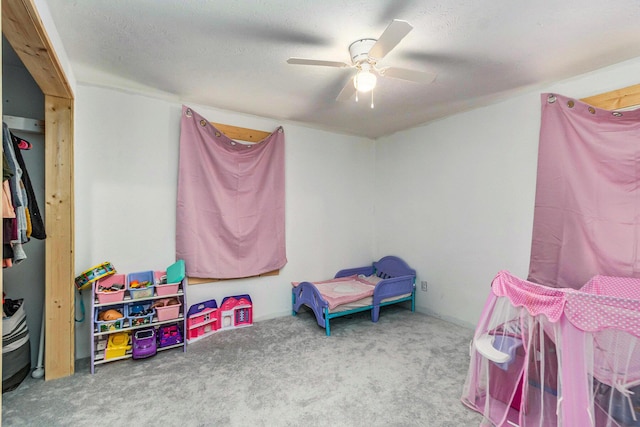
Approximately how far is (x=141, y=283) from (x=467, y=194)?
3.35 meters

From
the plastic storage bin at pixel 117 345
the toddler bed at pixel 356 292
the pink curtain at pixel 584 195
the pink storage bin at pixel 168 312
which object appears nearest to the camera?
the pink curtain at pixel 584 195

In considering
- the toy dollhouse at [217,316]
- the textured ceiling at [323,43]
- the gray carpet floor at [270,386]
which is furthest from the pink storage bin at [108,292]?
the textured ceiling at [323,43]

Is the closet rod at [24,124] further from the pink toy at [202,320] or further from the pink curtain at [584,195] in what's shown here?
the pink curtain at [584,195]

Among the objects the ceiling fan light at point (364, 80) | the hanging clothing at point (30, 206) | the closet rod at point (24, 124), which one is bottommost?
the hanging clothing at point (30, 206)

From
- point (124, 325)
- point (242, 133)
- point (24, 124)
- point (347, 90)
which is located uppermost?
point (347, 90)

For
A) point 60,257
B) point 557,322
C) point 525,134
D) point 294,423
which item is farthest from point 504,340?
point 60,257

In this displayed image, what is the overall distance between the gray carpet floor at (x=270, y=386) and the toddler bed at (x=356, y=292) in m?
0.29

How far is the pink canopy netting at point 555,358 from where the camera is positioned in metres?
1.53

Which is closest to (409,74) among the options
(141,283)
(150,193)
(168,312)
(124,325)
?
(150,193)

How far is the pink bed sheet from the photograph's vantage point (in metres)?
3.22

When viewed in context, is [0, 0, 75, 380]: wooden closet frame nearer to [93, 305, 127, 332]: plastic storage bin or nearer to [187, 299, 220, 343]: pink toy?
[93, 305, 127, 332]: plastic storage bin

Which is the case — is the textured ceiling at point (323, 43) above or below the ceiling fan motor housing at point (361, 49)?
above

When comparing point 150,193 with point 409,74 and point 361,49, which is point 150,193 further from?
point 409,74

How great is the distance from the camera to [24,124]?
2.35 m
